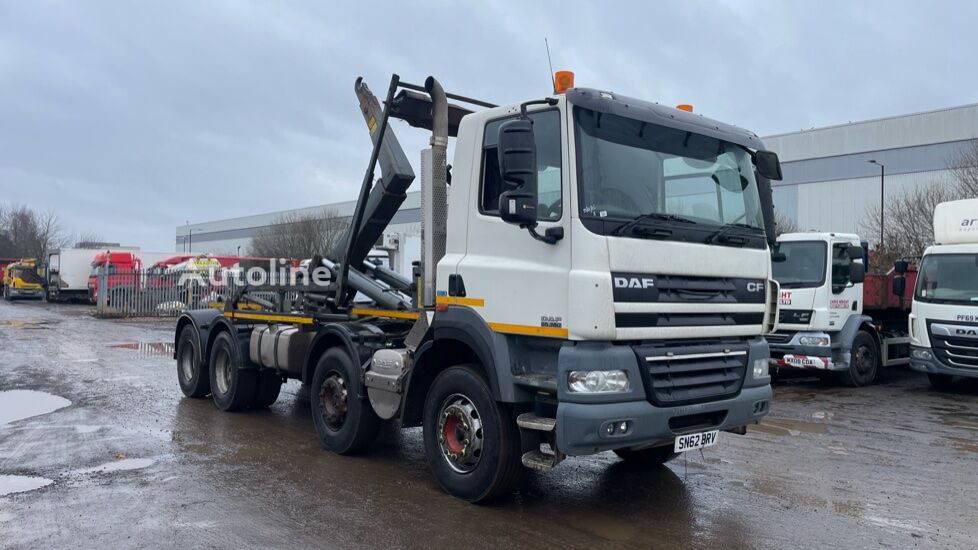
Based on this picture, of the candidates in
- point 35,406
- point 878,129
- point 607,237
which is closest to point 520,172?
point 607,237

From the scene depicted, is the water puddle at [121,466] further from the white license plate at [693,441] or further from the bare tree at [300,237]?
the bare tree at [300,237]

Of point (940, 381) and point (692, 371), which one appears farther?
point (940, 381)

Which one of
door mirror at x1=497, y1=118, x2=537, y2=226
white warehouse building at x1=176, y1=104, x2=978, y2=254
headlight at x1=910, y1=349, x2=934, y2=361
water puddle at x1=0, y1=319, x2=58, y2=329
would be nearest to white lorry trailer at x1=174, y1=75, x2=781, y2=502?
door mirror at x1=497, y1=118, x2=537, y2=226

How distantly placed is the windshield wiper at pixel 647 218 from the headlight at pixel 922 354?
9.08 metres

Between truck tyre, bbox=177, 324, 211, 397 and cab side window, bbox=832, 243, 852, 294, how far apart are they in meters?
10.1

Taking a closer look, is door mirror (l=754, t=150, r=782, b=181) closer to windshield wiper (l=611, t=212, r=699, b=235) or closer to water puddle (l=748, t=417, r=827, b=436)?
windshield wiper (l=611, t=212, r=699, b=235)

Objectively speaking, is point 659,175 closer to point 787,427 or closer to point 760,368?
point 760,368

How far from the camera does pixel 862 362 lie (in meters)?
13.5

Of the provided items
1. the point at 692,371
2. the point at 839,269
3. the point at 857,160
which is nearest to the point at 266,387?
the point at 692,371

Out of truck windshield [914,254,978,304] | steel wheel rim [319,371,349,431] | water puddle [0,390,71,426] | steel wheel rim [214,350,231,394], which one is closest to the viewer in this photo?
steel wheel rim [319,371,349,431]

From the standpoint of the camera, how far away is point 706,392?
545 centimetres

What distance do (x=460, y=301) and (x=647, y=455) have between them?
2502 mm

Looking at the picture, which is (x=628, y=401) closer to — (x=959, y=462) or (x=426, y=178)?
(x=426, y=178)

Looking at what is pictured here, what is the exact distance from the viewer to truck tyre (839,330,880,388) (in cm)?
1322
